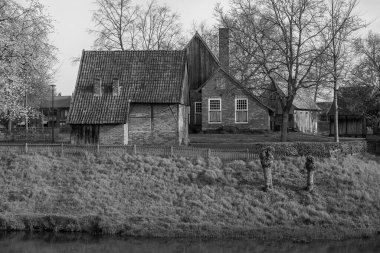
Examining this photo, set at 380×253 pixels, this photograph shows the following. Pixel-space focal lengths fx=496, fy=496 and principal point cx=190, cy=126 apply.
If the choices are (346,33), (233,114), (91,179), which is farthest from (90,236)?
(233,114)

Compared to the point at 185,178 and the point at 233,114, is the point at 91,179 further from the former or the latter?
the point at 233,114

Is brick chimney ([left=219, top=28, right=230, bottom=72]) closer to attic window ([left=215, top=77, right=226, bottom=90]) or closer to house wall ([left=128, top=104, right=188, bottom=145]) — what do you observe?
attic window ([left=215, top=77, right=226, bottom=90])

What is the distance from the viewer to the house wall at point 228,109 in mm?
42688

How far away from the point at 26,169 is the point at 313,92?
19.2 metres

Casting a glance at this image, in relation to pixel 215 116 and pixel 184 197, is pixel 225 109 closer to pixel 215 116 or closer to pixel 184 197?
pixel 215 116

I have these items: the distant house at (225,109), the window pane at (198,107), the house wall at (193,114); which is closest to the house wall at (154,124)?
the distant house at (225,109)

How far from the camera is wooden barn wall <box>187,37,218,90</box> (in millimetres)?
46375

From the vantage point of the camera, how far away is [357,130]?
48.4 m

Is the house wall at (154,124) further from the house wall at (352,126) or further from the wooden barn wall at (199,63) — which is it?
the house wall at (352,126)

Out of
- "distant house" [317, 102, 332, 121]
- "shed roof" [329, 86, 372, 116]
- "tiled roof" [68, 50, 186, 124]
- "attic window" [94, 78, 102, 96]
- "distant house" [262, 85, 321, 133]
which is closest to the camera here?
"tiled roof" [68, 50, 186, 124]

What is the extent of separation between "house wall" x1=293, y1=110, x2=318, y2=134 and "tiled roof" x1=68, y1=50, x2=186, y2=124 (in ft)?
69.1

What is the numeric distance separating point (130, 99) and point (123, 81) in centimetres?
160

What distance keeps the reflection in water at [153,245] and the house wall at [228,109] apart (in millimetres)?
23472

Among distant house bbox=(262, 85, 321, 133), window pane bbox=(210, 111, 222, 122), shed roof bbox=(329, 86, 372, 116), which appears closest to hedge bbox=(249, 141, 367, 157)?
shed roof bbox=(329, 86, 372, 116)
